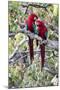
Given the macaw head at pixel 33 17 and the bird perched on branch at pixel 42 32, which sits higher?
the macaw head at pixel 33 17

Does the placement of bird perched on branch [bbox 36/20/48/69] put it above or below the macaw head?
below

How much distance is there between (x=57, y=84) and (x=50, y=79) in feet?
0.18

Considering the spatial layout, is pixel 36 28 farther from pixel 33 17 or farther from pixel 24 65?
pixel 24 65

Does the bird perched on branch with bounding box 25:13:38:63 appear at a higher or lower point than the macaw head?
lower

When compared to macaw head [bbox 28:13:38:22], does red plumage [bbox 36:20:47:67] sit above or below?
below

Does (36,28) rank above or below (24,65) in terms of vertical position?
above

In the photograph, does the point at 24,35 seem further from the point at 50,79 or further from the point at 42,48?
the point at 50,79

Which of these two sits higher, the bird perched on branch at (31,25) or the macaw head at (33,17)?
the macaw head at (33,17)

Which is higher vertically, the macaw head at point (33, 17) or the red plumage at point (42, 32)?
the macaw head at point (33, 17)

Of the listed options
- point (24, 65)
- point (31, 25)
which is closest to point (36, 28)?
point (31, 25)

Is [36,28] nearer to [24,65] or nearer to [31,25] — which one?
[31,25]

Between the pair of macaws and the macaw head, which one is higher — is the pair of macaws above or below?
below

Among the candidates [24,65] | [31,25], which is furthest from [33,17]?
[24,65]

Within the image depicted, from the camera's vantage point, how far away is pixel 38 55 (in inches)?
46.9
